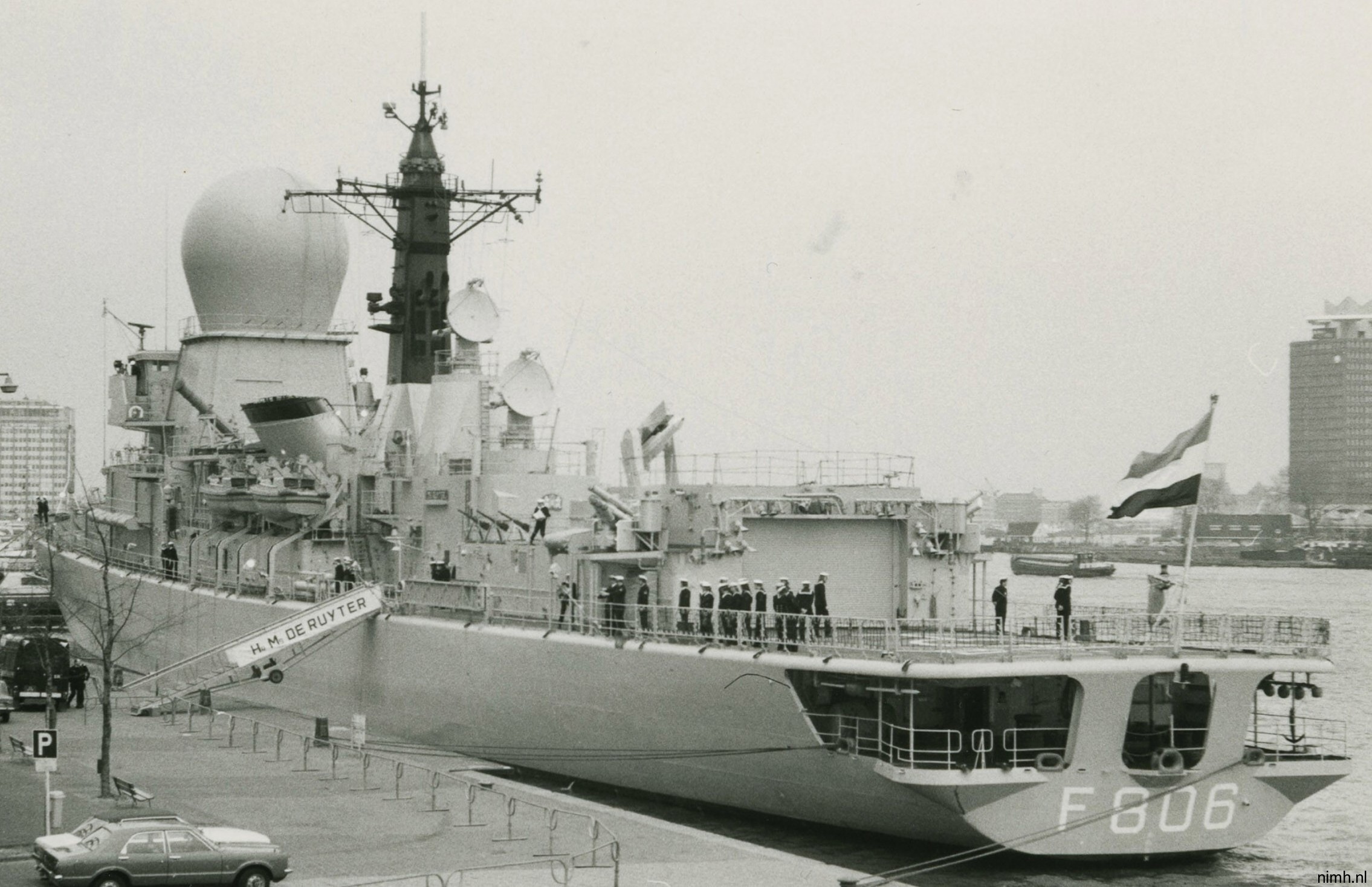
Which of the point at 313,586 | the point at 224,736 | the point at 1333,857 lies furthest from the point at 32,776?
the point at 1333,857

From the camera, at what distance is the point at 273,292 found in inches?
1683

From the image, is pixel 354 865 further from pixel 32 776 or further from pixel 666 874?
pixel 32 776

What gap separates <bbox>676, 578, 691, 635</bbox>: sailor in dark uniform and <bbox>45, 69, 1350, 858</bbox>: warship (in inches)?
2.4

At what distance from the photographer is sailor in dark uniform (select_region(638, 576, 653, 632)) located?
25.8m

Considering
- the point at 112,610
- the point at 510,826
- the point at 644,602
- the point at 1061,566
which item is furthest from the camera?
the point at 1061,566

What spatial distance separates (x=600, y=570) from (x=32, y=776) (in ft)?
30.1

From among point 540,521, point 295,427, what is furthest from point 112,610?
point 540,521

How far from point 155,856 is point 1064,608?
12382 millimetres

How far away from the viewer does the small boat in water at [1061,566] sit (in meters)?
96.9

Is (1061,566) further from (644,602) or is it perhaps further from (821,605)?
(821,605)

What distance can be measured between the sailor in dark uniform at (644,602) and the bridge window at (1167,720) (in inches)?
289

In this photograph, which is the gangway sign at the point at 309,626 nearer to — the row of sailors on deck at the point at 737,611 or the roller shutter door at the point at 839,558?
the row of sailors on deck at the point at 737,611

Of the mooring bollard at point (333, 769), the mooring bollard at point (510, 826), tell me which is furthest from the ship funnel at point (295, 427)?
the mooring bollard at point (510, 826)

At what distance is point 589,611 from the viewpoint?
27.0 metres
